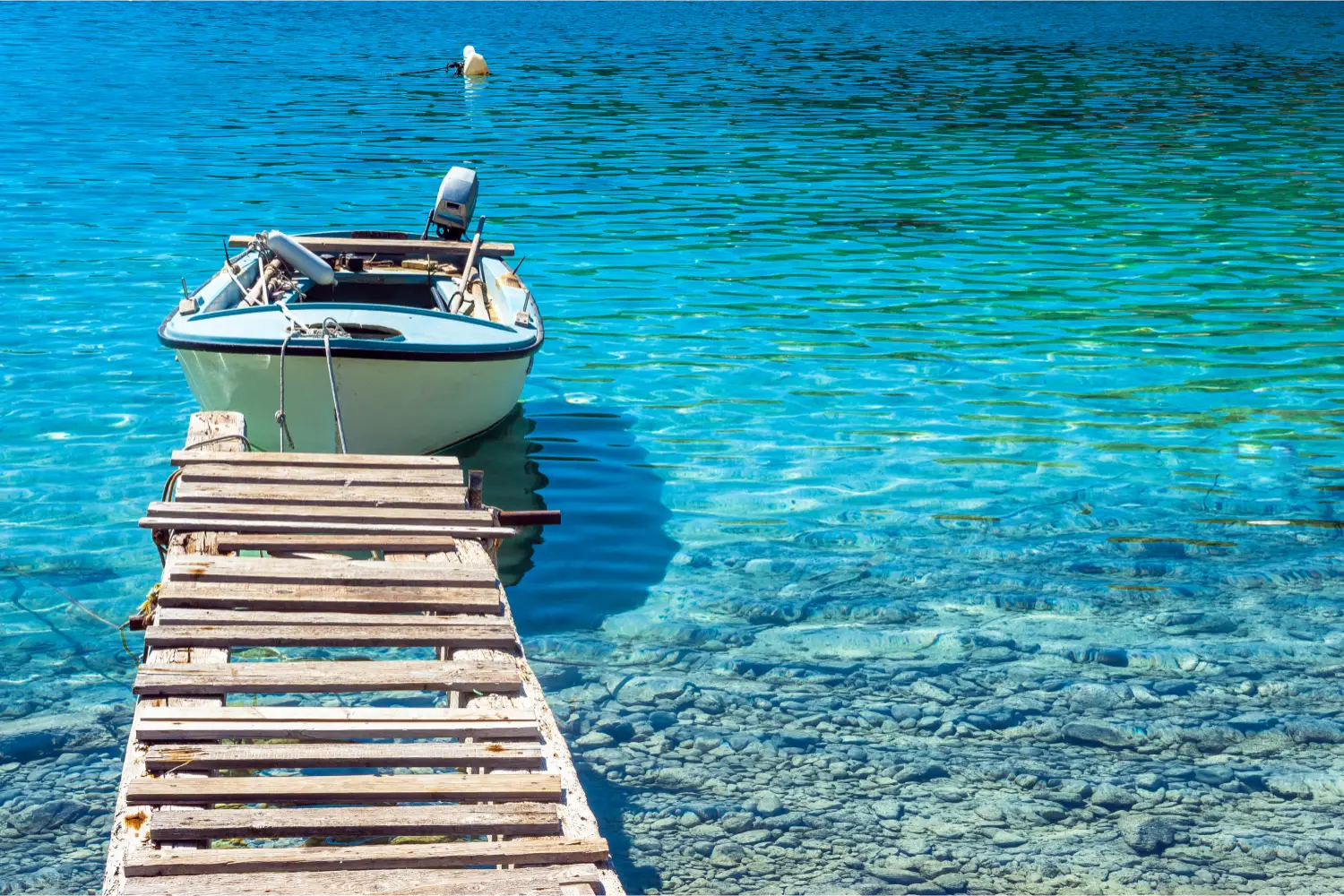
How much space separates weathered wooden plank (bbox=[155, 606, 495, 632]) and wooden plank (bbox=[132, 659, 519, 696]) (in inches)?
9.1

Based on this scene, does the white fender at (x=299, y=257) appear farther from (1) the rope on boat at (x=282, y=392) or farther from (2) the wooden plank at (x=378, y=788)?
(2) the wooden plank at (x=378, y=788)

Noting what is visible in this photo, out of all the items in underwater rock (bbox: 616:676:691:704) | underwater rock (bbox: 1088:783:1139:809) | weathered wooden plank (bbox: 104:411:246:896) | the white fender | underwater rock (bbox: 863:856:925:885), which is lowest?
underwater rock (bbox: 1088:783:1139:809)

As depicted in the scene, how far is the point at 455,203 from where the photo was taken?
42.3 ft

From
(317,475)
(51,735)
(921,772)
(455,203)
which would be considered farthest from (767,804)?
(455,203)

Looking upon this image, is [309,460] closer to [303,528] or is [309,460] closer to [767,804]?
[303,528]

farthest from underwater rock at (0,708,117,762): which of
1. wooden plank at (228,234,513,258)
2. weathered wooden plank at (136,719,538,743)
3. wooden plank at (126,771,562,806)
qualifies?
wooden plank at (228,234,513,258)

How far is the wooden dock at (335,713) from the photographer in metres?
4.06

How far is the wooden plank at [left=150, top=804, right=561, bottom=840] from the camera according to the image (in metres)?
4.14

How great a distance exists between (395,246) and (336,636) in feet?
23.0

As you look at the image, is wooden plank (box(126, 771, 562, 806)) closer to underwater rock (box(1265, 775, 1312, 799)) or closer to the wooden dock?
the wooden dock

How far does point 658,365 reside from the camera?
12.8 meters

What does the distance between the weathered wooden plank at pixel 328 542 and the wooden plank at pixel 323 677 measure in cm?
107

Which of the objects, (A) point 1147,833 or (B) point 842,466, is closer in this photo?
(A) point 1147,833

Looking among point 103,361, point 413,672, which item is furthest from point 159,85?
point 413,672
